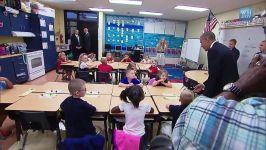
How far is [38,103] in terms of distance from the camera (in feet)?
7.78

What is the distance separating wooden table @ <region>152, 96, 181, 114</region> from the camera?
7.72 feet

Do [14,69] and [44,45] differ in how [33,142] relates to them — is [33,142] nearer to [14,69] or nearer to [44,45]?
[14,69]

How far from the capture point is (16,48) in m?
5.75

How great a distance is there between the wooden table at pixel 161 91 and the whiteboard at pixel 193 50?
6.11 meters

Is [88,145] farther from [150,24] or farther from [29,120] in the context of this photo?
[150,24]

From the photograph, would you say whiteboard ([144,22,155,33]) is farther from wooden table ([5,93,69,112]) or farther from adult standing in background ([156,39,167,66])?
wooden table ([5,93,69,112])

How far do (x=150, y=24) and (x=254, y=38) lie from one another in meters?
6.66

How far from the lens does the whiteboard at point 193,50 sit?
889 centimetres

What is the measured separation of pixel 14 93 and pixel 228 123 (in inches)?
116

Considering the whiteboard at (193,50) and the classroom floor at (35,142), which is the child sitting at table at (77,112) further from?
the whiteboard at (193,50)

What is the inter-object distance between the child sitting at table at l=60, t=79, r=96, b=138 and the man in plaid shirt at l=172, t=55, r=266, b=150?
1.49m

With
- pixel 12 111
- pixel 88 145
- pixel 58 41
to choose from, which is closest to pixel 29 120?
pixel 12 111

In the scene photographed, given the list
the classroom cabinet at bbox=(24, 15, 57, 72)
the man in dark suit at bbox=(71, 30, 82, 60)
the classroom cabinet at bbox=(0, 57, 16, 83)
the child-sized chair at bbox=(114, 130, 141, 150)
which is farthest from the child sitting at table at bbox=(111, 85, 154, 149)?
the man in dark suit at bbox=(71, 30, 82, 60)

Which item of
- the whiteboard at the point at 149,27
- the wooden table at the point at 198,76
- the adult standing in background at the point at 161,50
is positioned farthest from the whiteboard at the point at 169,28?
the wooden table at the point at 198,76
